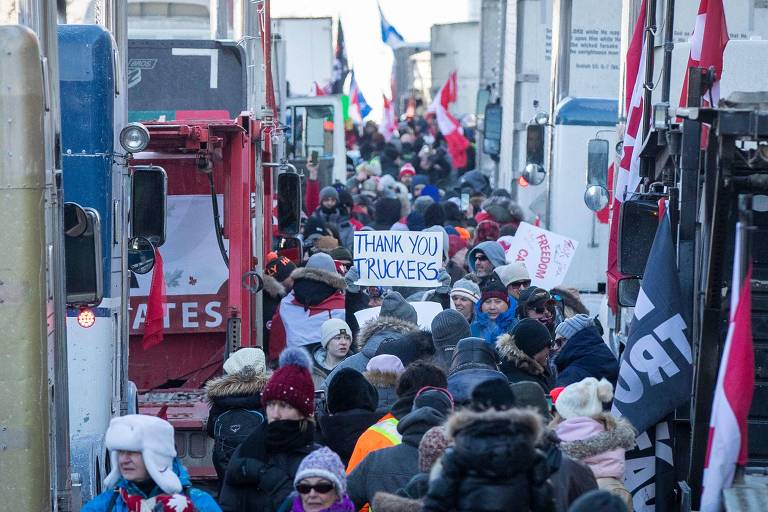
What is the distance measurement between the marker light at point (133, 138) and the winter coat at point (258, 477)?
228cm

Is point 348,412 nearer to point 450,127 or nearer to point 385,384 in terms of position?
point 385,384

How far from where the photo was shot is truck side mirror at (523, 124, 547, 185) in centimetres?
1759

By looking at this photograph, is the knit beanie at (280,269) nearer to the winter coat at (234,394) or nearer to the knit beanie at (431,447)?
the winter coat at (234,394)

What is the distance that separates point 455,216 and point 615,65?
2.93 meters

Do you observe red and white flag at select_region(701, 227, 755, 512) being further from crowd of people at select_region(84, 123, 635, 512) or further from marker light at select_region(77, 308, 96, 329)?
marker light at select_region(77, 308, 96, 329)

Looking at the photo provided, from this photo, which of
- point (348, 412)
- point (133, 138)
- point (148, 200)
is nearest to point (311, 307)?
point (148, 200)

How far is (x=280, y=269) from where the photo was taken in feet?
→ 42.6

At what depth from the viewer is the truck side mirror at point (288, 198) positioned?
13797 mm

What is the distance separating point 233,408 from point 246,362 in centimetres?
36

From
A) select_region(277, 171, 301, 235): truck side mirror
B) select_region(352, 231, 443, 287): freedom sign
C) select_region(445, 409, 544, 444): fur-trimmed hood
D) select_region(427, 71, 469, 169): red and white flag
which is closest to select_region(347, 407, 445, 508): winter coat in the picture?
select_region(445, 409, 544, 444): fur-trimmed hood

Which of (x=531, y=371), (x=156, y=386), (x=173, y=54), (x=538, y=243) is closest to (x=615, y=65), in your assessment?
(x=538, y=243)

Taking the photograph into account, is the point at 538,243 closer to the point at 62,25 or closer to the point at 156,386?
the point at 156,386

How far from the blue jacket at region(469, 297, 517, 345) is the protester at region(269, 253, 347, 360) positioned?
1.41 meters

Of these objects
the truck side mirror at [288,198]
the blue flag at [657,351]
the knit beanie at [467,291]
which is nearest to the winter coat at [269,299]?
the truck side mirror at [288,198]
